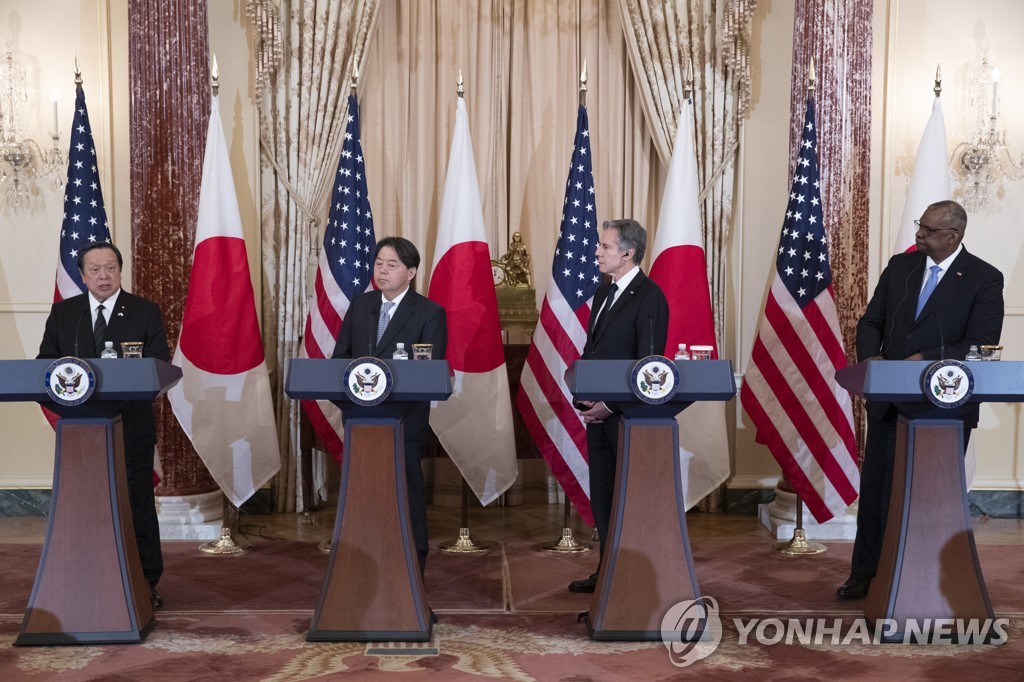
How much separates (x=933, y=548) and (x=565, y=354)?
229 centimetres

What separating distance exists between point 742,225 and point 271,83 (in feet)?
10.4

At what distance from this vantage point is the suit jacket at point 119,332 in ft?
14.4

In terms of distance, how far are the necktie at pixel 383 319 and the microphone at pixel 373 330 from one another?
0.02m

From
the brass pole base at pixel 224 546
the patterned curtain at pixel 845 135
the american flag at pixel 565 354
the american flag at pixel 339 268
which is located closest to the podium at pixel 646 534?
the american flag at pixel 565 354

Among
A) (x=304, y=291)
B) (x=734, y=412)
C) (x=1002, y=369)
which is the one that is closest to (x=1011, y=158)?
(x=734, y=412)

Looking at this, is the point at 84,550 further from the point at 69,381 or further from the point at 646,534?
the point at 646,534

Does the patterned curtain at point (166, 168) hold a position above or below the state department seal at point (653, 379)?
above

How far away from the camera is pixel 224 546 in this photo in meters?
5.66

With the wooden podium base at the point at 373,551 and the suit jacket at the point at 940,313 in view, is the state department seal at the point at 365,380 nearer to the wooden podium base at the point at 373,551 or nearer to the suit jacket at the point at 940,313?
the wooden podium base at the point at 373,551

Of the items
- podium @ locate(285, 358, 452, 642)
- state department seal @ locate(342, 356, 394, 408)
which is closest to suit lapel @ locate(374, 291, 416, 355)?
podium @ locate(285, 358, 452, 642)

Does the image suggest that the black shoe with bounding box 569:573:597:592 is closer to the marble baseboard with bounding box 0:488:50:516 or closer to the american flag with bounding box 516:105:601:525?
the american flag with bounding box 516:105:601:525

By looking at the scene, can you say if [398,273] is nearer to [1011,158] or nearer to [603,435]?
[603,435]

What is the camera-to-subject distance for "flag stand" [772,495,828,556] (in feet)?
18.5

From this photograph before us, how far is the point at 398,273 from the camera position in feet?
14.3
